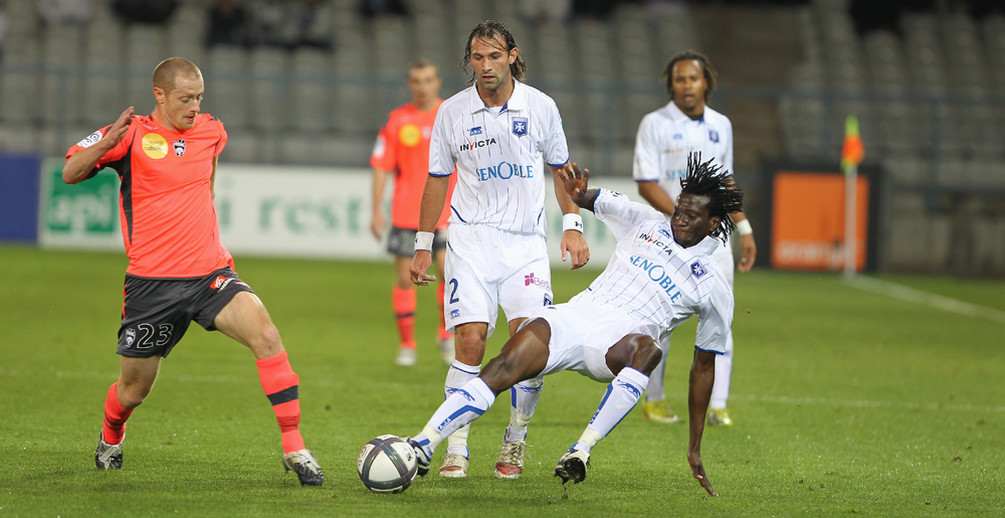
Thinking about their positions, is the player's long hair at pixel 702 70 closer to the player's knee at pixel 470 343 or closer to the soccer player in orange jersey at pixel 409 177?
the soccer player in orange jersey at pixel 409 177

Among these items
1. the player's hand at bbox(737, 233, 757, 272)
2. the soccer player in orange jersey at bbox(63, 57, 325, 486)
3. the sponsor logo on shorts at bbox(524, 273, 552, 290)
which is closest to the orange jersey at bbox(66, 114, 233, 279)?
the soccer player in orange jersey at bbox(63, 57, 325, 486)

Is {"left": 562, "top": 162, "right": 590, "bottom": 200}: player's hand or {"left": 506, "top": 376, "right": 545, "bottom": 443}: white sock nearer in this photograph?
{"left": 506, "top": 376, "right": 545, "bottom": 443}: white sock

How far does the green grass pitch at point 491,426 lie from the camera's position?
16.4ft

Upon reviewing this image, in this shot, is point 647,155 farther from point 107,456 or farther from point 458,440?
point 107,456

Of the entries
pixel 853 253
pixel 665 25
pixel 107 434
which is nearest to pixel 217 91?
pixel 665 25

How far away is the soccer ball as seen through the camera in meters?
4.82

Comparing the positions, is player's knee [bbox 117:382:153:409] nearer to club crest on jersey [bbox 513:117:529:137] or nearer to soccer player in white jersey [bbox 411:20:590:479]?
soccer player in white jersey [bbox 411:20:590:479]

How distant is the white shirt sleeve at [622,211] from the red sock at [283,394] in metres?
1.69

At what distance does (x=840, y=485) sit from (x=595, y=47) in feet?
65.7

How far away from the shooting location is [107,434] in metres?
5.38

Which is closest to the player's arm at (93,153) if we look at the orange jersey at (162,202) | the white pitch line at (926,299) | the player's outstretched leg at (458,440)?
the orange jersey at (162,202)

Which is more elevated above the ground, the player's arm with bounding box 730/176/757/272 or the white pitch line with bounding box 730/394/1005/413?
the player's arm with bounding box 730/176/757/272

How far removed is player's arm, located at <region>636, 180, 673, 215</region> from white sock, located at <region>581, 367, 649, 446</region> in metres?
2.26

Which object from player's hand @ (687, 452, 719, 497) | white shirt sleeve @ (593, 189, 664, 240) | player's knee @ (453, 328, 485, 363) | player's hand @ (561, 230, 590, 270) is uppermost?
white shirt sleeve @ (593, 189, 664, 240)
